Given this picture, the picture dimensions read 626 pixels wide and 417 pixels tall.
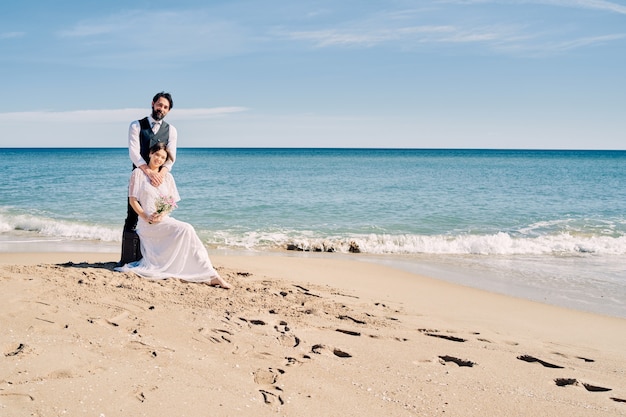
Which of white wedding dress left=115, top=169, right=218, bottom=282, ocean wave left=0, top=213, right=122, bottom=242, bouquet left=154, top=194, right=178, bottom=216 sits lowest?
ocean wave left=0, top=213, right=122, bottom=242

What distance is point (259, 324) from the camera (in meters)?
4.95

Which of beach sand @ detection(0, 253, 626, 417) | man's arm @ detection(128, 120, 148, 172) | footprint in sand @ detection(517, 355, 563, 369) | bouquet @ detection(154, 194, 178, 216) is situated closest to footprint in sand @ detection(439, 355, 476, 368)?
beach sand @ detection(0, 253, 626, 417)

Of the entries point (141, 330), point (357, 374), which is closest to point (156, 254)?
point (141, 330)

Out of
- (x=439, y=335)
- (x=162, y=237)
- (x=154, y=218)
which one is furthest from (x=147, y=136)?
(x=439, y=335)

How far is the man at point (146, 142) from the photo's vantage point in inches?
257

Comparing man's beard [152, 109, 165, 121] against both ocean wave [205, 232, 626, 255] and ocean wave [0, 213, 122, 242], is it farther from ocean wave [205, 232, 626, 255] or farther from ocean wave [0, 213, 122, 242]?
ocean wave [0, 213, 122, 242]

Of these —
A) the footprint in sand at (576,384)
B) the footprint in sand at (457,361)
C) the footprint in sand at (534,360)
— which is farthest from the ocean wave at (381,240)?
the footprint in sand at (576,384)

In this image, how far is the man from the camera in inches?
257

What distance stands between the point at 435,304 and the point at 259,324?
276 cm

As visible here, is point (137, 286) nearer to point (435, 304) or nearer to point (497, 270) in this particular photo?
point (435, 304)

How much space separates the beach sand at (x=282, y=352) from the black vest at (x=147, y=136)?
1.69m

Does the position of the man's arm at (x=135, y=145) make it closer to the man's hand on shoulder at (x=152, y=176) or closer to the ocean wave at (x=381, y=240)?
the man's hand on shoulder at (x=152, y=176)

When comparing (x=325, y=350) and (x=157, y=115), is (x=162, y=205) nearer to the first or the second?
(x=157, y=115)

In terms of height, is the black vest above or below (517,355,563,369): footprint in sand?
above
